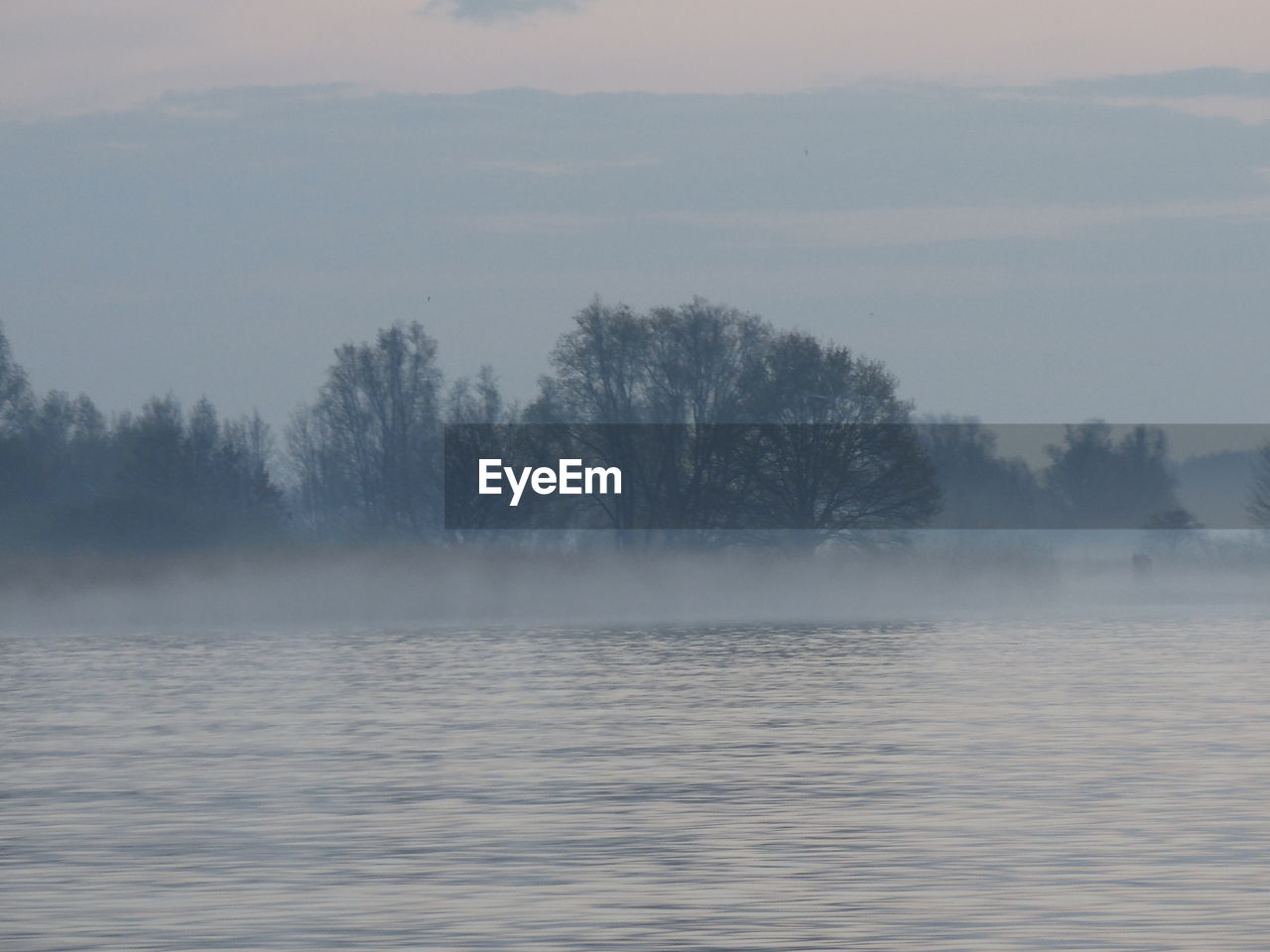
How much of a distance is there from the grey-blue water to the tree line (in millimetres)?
26953

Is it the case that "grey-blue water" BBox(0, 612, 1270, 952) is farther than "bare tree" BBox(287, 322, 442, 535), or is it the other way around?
"bare tree" BBox(287, 322, 442, 535)

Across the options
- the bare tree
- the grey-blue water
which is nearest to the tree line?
the bare tree

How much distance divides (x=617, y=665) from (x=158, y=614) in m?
17.0

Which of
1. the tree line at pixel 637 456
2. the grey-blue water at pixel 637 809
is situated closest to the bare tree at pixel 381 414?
the tree line at pixel 637 456

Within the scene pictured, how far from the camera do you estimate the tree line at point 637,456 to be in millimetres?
56938

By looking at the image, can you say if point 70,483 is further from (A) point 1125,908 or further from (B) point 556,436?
(A) point 1125,908

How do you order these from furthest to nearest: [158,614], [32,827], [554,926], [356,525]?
[356,525]
[158,614]
[32,827]
[554,926]

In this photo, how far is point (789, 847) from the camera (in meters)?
13.2

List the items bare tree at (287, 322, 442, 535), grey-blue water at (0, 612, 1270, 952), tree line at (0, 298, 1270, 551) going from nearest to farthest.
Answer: grey-blue water at (0, 612, 1270, 952) < tree line at (0, 298, 1270, 551) < bare tree at (287, 322, 442, 535)

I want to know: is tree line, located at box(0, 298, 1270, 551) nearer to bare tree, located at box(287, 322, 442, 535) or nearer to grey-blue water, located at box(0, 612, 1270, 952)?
bare tree, located at box(287, 322, 442, 535)

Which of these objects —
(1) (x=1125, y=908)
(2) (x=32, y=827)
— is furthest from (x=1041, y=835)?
(2) (x=32, y=827)

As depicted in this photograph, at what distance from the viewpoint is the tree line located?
187ft

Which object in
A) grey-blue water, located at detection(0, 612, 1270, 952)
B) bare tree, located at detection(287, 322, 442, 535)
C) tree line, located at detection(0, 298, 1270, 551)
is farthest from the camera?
bare tree, located at detection(287, 322, 442, 535)

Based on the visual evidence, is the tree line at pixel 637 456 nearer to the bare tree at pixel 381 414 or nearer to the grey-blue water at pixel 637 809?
the bare tree at pixel 381 414
